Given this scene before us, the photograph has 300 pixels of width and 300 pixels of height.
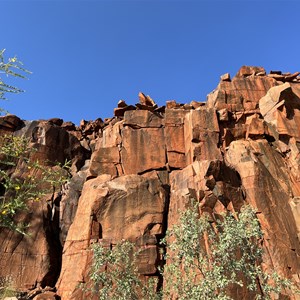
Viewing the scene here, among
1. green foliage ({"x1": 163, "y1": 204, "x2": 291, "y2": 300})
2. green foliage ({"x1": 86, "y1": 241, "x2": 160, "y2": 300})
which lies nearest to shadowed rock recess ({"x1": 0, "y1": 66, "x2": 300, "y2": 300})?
green foliage ({"x1": 86, "y1": 241, "x2": 160, "y2": 300})

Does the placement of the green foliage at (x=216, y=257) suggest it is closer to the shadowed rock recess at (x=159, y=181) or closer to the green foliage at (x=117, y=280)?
the green foliage at (x=117, y=280)

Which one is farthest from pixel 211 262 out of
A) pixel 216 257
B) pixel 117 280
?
pixel 117 280

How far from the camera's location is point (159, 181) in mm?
28859

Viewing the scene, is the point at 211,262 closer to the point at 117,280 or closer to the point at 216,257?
the point at 216,257

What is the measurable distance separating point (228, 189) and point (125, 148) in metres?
11.6

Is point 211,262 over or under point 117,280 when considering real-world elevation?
over

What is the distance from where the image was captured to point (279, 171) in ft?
101

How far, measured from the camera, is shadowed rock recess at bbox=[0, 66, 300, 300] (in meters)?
24.7

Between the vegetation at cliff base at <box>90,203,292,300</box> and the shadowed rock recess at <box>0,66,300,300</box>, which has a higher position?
the shadowed rock recess at <box>0,66,300,300</box>

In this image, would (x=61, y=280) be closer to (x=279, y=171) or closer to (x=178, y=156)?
(x=178, y=156)

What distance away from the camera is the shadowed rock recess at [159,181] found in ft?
81.0

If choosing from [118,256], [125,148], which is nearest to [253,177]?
[125,148]

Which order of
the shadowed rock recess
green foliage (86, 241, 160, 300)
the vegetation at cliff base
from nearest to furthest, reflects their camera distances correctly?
1. the vegetation at cliff base
2. green foliage (86, 241, 160, 300)
3. the shadowed rock recess

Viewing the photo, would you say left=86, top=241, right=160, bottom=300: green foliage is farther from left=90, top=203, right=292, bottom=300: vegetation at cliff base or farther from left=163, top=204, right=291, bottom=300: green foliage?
left=163, top=204, right=291, bottom=300: green foliage
